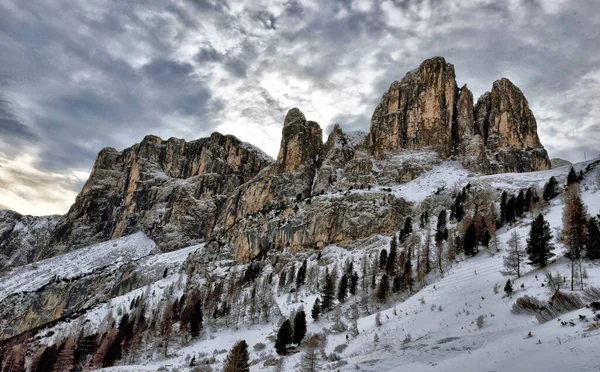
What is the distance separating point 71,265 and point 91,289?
1847 inches

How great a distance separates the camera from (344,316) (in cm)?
5509

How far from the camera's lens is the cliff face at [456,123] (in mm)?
157625

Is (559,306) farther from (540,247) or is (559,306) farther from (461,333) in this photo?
(540,247)

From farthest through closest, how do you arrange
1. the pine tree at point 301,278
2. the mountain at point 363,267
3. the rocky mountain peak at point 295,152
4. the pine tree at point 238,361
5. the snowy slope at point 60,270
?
1. the rocky mountain peak at point 295,152
2. the snowy slope at point 60,270
3. the pine tree at point 301,278
4. the mountain at point 363,267
5. the pine tree at point 238,361

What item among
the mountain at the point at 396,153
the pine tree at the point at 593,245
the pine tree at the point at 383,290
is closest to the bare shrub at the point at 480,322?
the pine tree at the point at 593,245

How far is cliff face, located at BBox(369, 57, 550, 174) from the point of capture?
517 feet

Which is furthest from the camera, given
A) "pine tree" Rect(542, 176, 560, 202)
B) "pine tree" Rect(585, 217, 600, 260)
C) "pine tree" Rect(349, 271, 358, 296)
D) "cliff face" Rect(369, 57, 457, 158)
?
"cliff face" Rect(369, 57, 457, 158)

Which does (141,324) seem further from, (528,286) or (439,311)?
(528,286)

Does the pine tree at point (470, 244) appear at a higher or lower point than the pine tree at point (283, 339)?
higher

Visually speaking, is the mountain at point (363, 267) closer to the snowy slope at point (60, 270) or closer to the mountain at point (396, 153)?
the mountain at point (396, 153)

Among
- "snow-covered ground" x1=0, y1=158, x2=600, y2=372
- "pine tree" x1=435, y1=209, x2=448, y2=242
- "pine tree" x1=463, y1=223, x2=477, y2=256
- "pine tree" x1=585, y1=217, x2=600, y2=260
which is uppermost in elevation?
"pine tree" x1=435, y1=209, x2=448, y2=242

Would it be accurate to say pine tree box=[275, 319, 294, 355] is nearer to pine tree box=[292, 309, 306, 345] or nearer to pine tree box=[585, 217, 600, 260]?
pine tree box=[292, 309, 306, 345]

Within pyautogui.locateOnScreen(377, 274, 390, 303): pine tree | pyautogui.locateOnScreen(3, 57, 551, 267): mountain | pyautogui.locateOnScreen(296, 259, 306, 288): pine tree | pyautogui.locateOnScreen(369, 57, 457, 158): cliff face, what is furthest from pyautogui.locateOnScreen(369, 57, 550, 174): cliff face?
pyautogui.locateOnScreen(377, 274, 390, 303): pine tree

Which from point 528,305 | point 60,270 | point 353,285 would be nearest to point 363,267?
point 353,285
